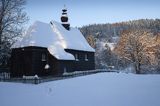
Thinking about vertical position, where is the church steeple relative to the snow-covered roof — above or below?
above

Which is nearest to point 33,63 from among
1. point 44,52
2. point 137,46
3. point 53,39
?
point 44,52

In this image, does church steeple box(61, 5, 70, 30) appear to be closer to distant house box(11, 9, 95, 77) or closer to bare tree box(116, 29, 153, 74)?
distant house box(11, 9, 95, 77)

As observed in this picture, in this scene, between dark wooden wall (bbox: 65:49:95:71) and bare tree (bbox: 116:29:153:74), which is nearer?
dark wooden wall (bbox: 65:49:95:71)

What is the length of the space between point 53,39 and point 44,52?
164 inches

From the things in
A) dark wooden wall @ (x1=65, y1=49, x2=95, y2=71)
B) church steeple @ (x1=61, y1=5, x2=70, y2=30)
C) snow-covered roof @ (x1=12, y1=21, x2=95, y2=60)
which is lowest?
dark wooden wall @ (x1=65, y1=49, x2=95, y2=71)

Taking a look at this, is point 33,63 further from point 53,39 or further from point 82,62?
point 82,62

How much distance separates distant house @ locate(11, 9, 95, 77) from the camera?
33.4 meters

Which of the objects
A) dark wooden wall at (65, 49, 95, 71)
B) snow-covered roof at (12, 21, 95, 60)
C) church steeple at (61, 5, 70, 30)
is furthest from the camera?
church steeple at (61, 5, 70, 30)

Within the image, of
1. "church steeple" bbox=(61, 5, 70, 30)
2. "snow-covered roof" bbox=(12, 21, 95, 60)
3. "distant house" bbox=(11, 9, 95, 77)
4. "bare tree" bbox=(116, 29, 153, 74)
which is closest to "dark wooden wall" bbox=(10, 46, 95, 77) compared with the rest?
"distant house" bbox=(11, 9, 95, 77)

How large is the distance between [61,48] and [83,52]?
8712 millimetres

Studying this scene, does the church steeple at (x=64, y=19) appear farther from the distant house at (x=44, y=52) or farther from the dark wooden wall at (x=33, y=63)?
the dark wooden wall at (x=33, y=63)

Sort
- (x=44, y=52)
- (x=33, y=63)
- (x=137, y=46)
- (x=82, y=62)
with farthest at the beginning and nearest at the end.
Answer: (x=137, y=46), (x=82, y=62), (x=44, y=52), (x=33, y=63)

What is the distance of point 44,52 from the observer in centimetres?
3588

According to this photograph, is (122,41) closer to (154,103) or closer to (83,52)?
(83,52)
